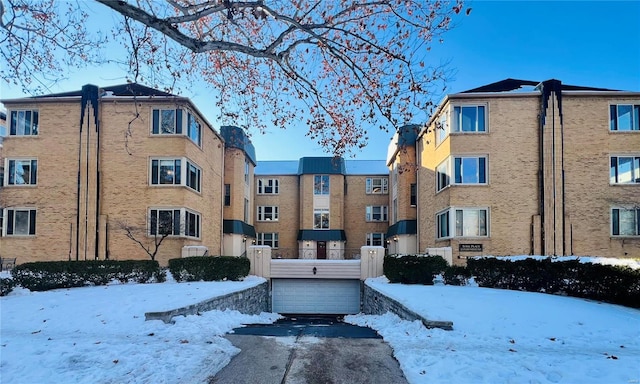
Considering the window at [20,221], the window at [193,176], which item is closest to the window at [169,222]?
the window at [193,176]

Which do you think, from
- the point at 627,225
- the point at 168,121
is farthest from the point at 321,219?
the point at 627,225

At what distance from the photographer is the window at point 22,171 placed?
73.2ft

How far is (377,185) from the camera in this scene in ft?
125

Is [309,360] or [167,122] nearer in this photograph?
[309,360]

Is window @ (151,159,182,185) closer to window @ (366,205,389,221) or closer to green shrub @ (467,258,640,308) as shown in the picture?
green shrub @ (467,258,640,308)

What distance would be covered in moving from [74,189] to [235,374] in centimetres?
1966

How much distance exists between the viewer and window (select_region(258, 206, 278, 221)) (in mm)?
38250

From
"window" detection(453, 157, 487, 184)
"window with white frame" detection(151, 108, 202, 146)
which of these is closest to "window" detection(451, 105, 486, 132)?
"window" detection(453, 157, 487, 184)

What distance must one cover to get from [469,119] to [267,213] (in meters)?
21.5

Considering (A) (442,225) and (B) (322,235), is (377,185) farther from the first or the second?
(A) (442,225)

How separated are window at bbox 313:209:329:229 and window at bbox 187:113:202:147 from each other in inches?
593

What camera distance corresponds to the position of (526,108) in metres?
21.2

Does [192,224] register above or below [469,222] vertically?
below

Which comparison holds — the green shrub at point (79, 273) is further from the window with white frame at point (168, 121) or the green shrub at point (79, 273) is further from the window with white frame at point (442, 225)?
the window with white frame at point (442, 225)
